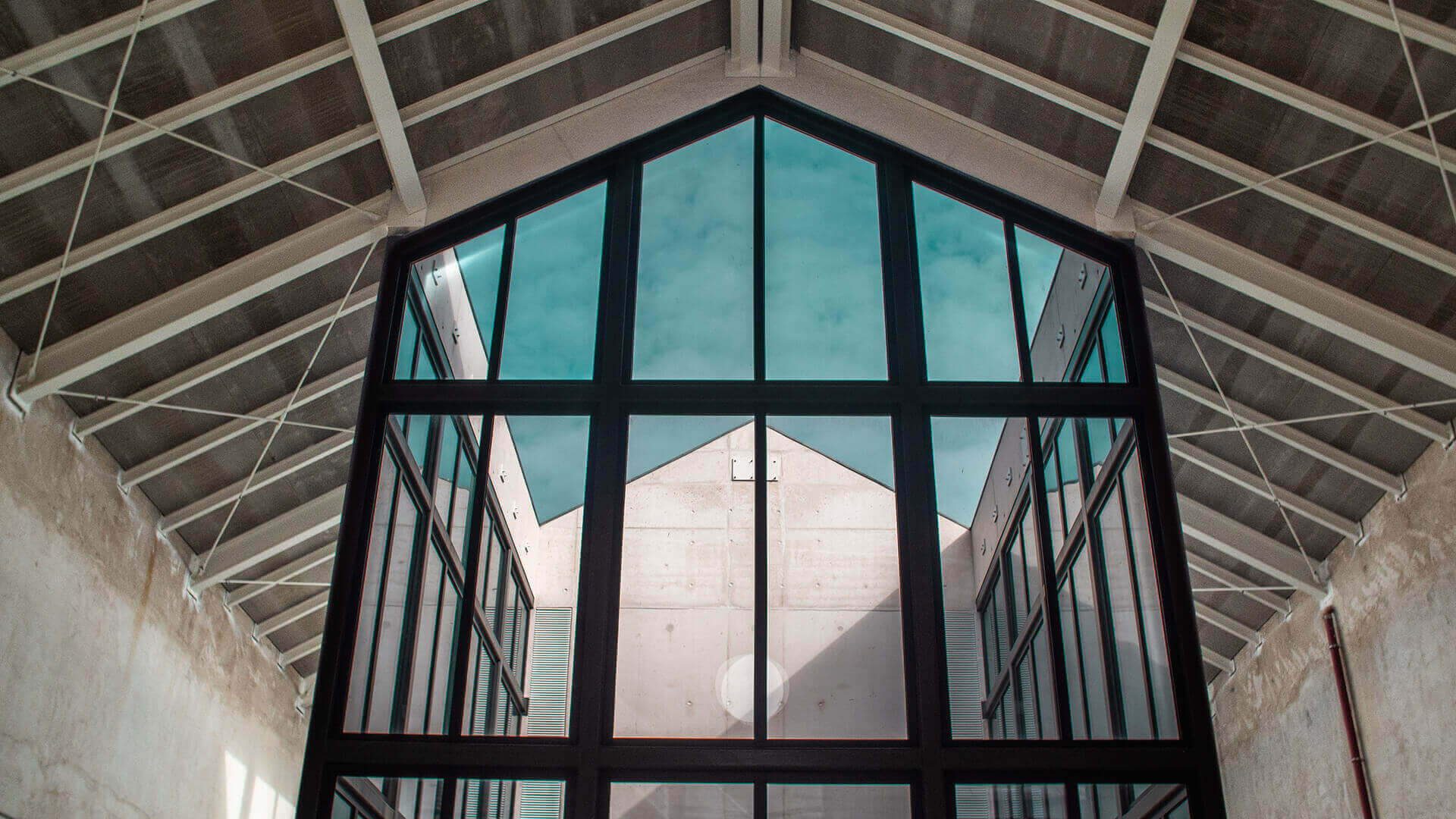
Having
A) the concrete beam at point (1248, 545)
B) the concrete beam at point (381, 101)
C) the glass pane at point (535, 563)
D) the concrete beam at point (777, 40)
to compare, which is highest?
the concrete beam at point (777, 40)

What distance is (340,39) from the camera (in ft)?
33.5

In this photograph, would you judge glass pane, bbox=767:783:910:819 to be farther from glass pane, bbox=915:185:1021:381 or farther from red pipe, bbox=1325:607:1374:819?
red pipe, bbox=1325:607:1374:819

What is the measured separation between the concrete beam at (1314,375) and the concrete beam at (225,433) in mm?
8406

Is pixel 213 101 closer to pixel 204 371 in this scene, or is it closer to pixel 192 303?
pixel 192 303

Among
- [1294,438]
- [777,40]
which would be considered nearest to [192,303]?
[777,40]

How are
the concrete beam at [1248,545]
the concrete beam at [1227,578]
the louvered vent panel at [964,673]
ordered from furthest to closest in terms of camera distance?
the concrete beam at [1227,578]
the concrete beam at [1248,545]
the louvered vent panel at [964,673]

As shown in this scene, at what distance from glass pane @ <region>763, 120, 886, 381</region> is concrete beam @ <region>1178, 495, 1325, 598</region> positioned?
17.1 ft

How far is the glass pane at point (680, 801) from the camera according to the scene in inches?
361

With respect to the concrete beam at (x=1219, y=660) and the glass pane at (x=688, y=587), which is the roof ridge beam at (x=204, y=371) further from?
the concrete beam at (x=1219, y=660)

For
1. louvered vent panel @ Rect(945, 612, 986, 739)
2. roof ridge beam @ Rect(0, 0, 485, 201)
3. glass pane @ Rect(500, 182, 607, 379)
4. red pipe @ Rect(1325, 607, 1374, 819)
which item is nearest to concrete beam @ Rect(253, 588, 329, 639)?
glass pane @ Rect(500, 182, 607, 379)

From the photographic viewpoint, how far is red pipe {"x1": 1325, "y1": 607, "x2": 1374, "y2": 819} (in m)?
13.4

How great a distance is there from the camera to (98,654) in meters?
12.6

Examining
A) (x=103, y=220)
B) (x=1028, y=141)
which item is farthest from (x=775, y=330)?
(x=103, y=220)

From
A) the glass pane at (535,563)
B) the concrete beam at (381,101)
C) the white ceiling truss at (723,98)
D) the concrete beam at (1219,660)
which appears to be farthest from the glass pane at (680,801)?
the concrete beam at (1219,660)
